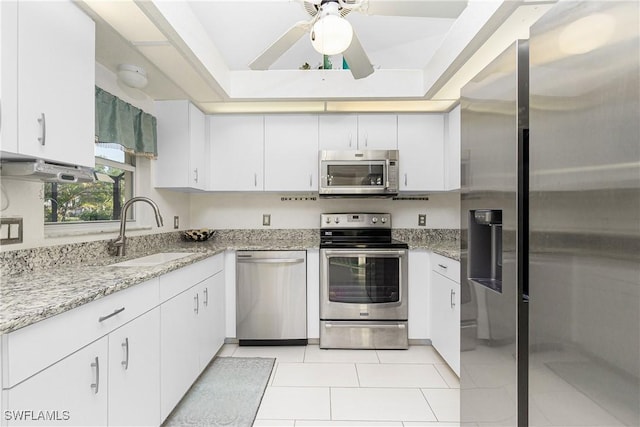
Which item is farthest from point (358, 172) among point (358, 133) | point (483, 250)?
point (483, 250)

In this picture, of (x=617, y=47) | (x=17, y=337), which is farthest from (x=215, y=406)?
(x=617, y=47)

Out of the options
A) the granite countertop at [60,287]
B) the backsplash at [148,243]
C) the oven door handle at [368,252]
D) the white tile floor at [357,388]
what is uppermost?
the backsplash at [148,243]

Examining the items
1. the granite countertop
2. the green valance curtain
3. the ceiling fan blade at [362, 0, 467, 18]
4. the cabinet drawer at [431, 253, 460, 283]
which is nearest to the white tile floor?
the cabinet drawer at [431, 253, 460, 283]

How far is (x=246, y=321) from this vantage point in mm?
2746

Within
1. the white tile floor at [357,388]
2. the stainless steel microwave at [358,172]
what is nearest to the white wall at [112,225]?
the white tile floor at [357,388]

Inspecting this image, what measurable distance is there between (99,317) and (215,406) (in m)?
1.09

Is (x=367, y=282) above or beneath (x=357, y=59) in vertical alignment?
beneath

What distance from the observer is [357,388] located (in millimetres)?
2111

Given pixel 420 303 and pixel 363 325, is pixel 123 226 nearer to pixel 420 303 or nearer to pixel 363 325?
pixel 363 325

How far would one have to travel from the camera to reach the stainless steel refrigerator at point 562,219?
0.71 m

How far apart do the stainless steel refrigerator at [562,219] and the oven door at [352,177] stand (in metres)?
1.46

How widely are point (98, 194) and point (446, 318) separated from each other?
2.66m

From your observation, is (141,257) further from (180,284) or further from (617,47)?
(617,47)

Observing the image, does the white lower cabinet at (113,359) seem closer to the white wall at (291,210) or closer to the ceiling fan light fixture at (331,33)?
the white wall at (291,210)
